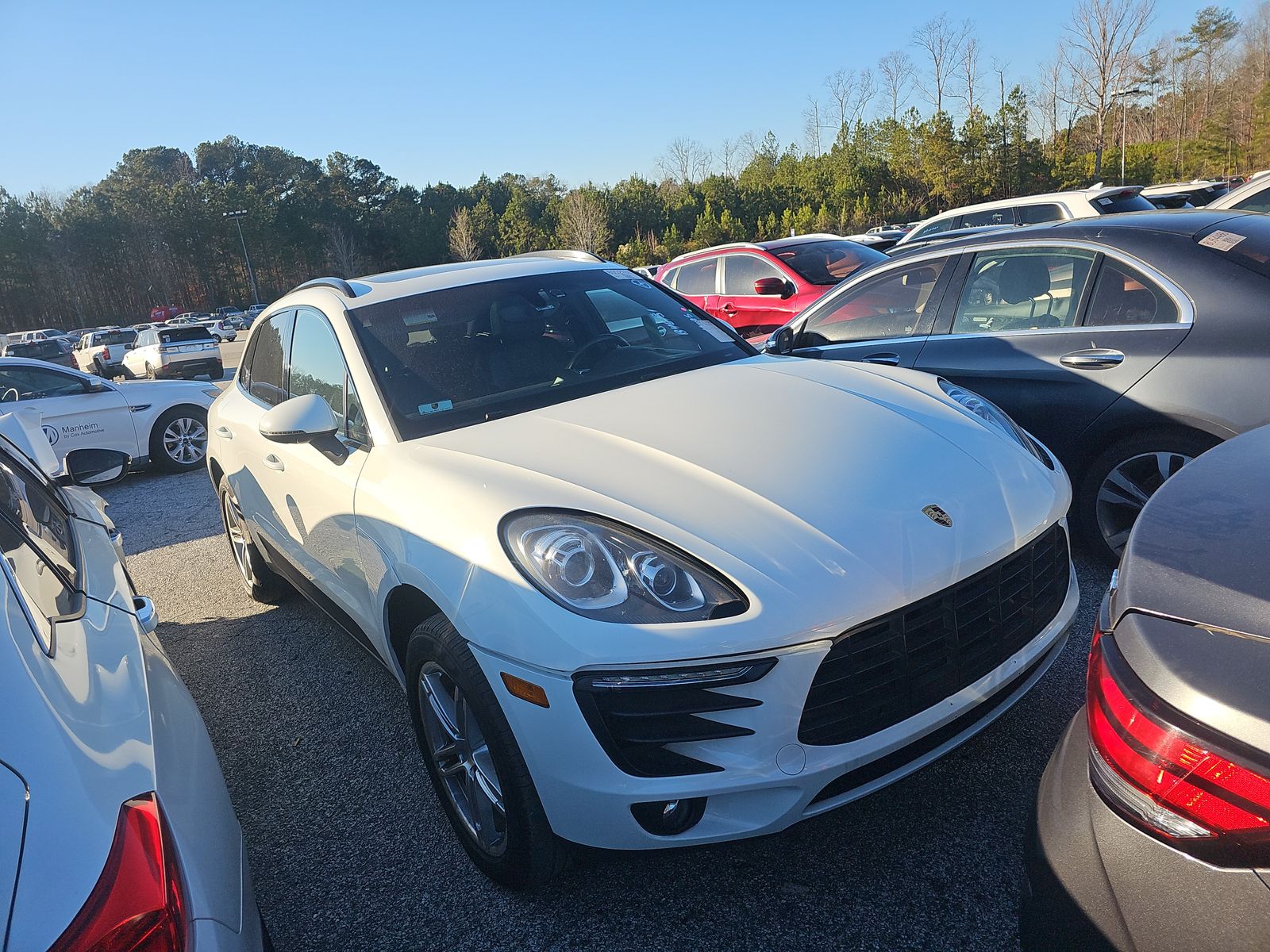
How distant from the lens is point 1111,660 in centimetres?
125

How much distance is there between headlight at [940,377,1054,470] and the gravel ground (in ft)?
2.85

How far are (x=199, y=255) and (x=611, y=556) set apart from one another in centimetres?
9450

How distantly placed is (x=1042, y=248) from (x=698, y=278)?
244 inches

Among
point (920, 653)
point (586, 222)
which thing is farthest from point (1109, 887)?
point (586, 222)

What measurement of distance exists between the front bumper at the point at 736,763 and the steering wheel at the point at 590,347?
5.02 ft

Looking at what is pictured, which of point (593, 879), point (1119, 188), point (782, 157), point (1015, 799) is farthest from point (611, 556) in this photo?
point (782, 157)

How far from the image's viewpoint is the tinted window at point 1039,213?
31.8ft

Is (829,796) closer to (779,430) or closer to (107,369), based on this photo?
(779,430)

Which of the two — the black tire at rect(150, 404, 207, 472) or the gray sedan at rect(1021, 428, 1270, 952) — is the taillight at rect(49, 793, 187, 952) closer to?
the gray sedan at rect(1021, 428, 1270, 952)

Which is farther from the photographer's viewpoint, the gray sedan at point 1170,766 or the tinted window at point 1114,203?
the tinted window at point 1114,203

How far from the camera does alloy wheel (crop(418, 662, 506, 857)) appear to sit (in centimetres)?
226

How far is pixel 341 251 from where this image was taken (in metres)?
79.2

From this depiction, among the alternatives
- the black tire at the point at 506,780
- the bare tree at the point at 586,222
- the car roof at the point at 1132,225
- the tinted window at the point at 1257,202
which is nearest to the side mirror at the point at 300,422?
the black tire at the point at 506,780

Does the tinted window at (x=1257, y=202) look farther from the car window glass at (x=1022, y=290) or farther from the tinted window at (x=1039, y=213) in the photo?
the car window glass at (x=1022, y=290)
